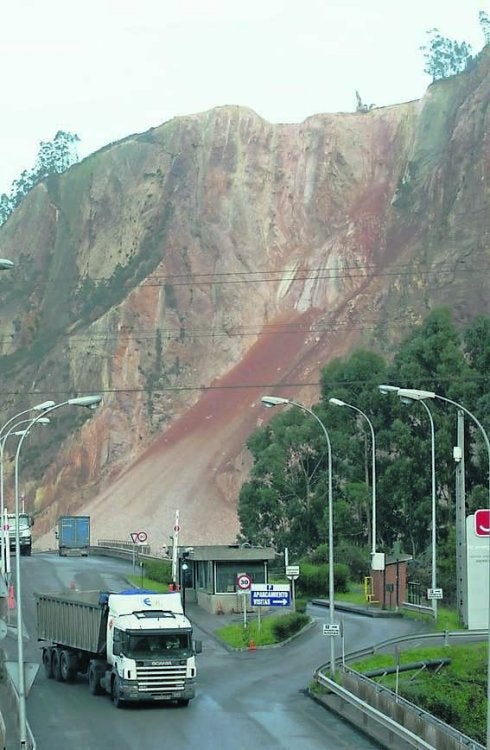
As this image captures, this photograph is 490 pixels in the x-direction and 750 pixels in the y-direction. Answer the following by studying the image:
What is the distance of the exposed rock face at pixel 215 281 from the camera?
123m

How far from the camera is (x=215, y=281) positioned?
5517 inches

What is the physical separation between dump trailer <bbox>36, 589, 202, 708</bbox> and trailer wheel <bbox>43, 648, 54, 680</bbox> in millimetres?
385

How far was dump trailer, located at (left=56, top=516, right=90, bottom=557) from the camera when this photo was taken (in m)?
90.4

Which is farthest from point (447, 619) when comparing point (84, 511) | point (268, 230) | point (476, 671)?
point (268, 230)

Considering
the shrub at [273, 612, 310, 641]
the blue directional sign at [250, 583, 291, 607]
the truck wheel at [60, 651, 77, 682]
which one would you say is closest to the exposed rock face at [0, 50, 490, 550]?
the shrub at [273, 612, 310, 641]

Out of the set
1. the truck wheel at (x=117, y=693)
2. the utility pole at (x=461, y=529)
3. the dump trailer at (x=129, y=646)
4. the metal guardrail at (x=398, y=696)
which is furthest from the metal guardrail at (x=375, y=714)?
the utility pole at (x=461, y=529)

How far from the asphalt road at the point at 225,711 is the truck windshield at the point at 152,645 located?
1.48m

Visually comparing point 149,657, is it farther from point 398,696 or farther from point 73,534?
point 73,534

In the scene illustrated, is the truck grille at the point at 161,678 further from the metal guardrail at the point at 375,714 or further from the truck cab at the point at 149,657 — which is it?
the metal guardrail at the point at 375,714

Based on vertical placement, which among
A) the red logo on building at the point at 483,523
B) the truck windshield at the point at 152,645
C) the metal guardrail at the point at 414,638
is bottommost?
the metal guardrail at the point at 414,638

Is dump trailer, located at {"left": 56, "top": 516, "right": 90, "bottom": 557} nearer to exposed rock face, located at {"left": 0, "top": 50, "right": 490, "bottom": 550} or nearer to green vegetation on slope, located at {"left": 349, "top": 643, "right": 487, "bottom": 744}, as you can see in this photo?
exposed rock face, located at {"left": 0, "top": 50, "right": 490, "bottom": 550}

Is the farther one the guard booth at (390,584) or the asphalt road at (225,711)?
the guard booth at (390,584)

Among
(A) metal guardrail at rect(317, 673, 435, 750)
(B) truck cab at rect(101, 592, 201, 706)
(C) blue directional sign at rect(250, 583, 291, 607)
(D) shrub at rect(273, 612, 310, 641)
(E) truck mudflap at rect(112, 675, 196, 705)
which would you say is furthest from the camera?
(D) shrub at rect(273, 612, 310, 641)

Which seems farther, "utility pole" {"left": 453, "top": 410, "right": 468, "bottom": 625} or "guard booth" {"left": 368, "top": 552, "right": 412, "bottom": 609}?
"guard booth" {"left": 368, "top": 552, "right": 412, "bottom": 609}
